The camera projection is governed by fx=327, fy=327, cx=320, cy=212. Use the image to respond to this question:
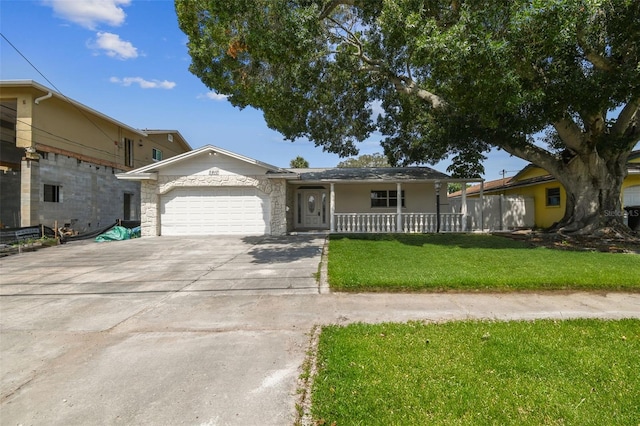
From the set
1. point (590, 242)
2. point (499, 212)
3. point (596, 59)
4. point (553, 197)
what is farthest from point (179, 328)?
point (553, 197)

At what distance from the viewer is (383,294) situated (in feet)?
19.3

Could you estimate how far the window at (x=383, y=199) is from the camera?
1738 centimetres

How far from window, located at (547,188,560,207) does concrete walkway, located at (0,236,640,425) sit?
13394 millimetres

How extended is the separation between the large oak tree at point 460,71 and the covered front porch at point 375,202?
2045 millimetres

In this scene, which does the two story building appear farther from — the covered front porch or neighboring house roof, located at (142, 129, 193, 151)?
the covered front porch

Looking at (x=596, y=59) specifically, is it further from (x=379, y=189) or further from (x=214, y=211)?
(x=214, y=211)

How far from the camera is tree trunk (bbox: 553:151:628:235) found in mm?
12406

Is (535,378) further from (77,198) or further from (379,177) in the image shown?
(77,198)

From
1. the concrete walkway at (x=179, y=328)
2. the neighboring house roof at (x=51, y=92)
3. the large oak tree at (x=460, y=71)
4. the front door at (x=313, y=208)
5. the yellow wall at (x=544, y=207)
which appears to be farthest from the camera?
the front door at (x=313, y=208)

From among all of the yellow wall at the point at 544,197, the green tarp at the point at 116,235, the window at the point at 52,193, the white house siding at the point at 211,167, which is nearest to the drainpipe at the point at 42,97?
the window at the point at 52,193

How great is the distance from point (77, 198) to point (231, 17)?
13189mm

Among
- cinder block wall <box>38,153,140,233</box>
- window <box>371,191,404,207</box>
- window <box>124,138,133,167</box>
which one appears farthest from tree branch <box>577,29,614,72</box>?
window <box>124,138,133,167</box>

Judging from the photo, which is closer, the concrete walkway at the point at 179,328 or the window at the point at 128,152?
the concrete walkway at the point at 179,328

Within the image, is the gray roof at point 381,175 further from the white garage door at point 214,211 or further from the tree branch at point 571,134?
the tree branch at point 571,134
